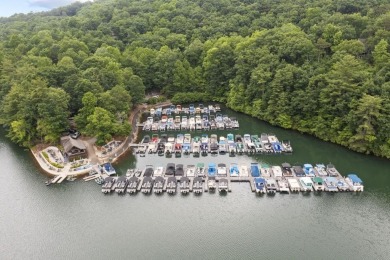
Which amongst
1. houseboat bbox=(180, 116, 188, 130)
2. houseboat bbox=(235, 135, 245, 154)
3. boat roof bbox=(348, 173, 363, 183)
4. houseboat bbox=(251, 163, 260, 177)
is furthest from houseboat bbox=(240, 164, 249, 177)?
houseboat bbox=(180, 116, 188, 130)

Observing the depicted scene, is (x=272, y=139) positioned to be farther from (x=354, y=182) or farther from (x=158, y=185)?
(x=158, y=185)

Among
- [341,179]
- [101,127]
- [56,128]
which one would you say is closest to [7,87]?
[56,128]

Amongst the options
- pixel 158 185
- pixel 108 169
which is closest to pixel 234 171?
pixel 158 185

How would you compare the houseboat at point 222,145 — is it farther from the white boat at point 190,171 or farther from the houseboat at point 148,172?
the houseboat at point 148,172

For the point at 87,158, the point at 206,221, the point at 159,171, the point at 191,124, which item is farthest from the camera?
the point at 191,124

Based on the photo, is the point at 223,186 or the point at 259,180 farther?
the point at 259,180

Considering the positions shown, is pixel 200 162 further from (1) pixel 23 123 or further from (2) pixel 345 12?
(2) pixel 345 12
